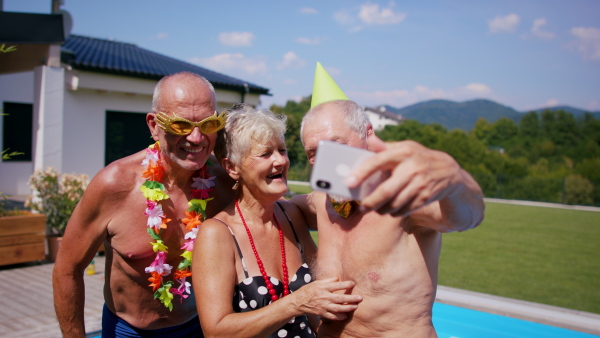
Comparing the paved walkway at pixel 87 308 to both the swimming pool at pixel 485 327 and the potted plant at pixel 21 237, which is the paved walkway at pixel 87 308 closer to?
the swimming pool at pixel 485 327

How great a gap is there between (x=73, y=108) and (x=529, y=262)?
11316 millimetres

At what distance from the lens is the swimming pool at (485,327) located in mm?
4809

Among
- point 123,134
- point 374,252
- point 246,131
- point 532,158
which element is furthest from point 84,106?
point 532,158

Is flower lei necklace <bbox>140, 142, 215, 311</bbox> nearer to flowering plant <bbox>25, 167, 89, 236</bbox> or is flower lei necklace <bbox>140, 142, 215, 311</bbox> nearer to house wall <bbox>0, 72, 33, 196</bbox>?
flowering plant <bbox>25, 167, 89, 236</bbox>

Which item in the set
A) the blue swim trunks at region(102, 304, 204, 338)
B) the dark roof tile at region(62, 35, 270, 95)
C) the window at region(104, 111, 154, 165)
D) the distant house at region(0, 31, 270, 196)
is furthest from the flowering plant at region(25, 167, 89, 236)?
the blue swim trunks at region(102, 304, 204, 338)

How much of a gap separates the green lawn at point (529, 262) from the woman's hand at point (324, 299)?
6.42 metres

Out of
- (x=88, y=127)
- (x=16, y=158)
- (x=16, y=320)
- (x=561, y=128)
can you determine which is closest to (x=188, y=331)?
(x=16, y=320)

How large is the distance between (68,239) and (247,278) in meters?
1.09

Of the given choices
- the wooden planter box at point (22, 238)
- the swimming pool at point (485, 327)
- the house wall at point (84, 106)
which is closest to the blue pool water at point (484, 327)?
the swimming pool at point (485, 327)

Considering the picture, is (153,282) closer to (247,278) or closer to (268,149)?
(247,278)

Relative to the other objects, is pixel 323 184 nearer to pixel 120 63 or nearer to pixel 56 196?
pixel 56 196

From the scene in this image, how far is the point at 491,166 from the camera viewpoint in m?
36.2

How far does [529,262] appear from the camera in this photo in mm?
10234

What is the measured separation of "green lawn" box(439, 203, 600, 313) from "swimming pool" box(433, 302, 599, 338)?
2.38 m
